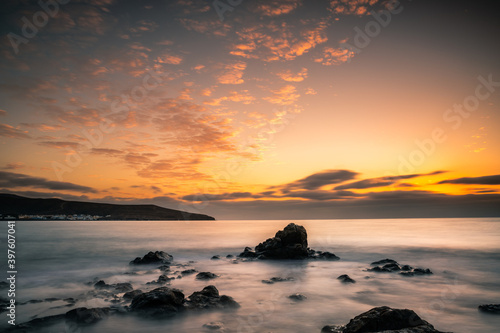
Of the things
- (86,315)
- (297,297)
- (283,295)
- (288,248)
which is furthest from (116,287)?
(288,248)

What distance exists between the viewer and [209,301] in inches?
436

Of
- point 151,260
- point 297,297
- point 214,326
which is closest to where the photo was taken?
point 214,326

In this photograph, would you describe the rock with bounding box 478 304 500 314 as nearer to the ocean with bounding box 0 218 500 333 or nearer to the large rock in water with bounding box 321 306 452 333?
the ocean with bounding box 0 218 500 333

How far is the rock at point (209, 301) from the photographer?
10.7m

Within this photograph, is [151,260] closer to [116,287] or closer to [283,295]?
[116,287]

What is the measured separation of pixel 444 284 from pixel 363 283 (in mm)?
5126

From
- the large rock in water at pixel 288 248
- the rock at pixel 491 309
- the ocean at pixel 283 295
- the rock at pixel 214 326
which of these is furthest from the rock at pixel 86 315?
the large rock in water at pixel 288 248

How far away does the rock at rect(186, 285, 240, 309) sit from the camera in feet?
35.1

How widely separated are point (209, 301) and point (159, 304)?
6.62ft

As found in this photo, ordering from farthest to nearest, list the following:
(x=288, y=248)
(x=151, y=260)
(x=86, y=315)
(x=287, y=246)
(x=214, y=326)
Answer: (x=287, y=246), (x=288, y=248), (x=151, y=260), (x=86, y=315), (x=214, y=326)

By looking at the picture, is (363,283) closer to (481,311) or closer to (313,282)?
(313,282)

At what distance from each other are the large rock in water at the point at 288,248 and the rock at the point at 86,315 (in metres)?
19.3

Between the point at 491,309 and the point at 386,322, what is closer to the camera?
the point at 386,322

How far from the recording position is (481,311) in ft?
37.0
